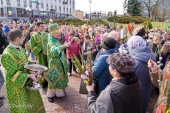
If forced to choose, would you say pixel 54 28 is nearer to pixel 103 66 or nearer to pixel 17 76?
pixel 17 76

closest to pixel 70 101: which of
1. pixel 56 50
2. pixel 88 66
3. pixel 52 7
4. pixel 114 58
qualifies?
pixel 56 50

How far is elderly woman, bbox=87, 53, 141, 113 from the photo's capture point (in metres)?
1.88

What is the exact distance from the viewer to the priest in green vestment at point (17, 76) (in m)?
2.84

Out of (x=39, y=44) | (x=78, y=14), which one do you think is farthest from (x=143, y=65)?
(x=78, y=14)

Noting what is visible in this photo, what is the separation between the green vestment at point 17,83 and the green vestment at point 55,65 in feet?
3.71

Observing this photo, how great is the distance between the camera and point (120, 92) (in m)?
1.89

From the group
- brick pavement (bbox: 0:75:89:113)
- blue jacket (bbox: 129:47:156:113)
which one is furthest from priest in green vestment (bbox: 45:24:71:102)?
blue jacket (bbox: 129:47:156:113)

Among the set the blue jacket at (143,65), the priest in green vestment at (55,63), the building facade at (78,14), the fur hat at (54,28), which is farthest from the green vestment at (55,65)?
the building facade at (78,14)

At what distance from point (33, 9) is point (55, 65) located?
55610 mm

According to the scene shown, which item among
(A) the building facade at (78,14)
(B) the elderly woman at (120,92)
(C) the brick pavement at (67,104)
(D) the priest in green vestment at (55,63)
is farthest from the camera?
(A) the building facade at (78,14)

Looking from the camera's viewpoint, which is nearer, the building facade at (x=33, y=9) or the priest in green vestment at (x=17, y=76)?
the priest in green vestment at (x=17, y=76)

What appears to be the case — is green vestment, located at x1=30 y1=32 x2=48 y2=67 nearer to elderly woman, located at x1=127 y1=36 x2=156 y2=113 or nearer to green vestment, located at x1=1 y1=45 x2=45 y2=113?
green vestment, located at x1=1 y1=45 x2=45 y2=113

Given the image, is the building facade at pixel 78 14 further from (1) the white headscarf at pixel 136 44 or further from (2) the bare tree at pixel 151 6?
(1) the white headscarf at pixel 136 44

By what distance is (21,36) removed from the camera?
2982mm
